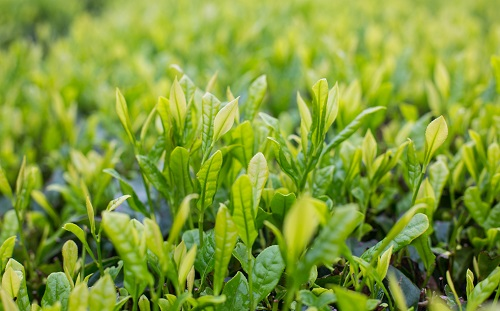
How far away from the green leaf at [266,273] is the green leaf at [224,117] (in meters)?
0.36

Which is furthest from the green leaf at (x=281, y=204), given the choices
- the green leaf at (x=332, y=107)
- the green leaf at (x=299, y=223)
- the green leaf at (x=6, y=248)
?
the green leaf at (x=6, y=248)

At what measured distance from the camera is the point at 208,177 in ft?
4.46

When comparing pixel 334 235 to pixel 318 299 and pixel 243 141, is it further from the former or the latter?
pixel 243 141

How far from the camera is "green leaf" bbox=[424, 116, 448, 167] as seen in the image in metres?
1.36

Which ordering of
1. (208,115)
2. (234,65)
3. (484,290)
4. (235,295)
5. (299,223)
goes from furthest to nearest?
(234,65) < (208,115) < (235,295) < (484,290) < (299,223)

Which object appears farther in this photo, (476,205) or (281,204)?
(476,205)

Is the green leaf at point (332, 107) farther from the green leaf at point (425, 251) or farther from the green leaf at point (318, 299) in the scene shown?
the green leaf at point (318, 299)

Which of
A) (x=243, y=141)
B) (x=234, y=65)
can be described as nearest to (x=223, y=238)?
(x=243, y=141)

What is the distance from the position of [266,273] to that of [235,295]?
0.10m

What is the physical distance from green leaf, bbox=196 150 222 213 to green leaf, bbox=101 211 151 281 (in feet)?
0.96

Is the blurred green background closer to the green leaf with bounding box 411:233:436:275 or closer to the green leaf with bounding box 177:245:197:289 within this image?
the green leaf with bounding box 411:233:436:275

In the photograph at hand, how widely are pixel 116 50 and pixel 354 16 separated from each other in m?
2.17

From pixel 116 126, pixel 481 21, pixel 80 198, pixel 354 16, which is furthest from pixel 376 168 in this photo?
pixel 481 21

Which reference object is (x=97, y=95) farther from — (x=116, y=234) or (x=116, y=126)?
(x=116, y=234)
